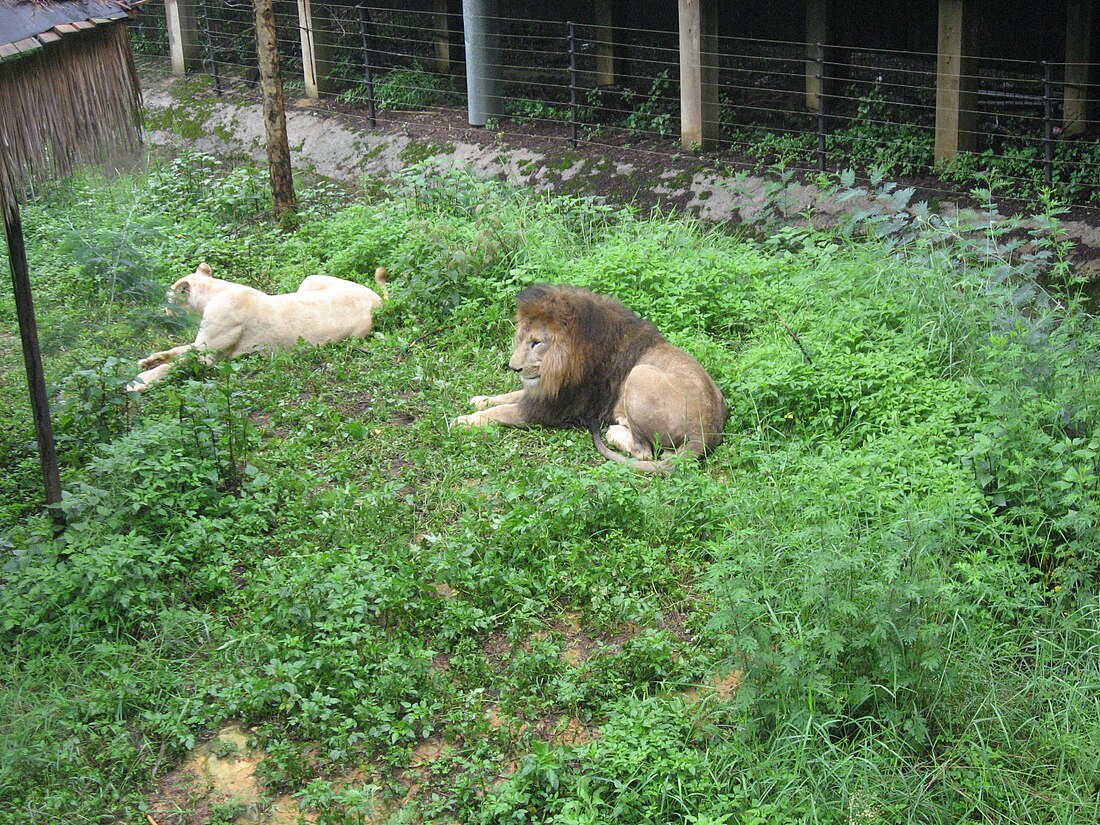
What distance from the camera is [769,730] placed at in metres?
4.20

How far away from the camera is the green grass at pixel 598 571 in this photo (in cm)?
409

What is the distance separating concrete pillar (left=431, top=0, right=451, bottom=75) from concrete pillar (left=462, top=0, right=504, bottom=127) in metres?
1.55

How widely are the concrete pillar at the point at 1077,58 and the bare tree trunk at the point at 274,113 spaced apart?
6852 millimetres

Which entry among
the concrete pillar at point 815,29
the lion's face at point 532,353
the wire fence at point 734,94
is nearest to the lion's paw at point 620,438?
the lion's face at point 532,353

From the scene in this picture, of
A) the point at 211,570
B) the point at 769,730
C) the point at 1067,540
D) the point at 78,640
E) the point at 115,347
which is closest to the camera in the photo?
the point at 769,730

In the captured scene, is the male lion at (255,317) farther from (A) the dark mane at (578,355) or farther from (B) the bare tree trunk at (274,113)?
(B) the bare tree trunk at (274,113)

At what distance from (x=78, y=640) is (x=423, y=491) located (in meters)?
1.88

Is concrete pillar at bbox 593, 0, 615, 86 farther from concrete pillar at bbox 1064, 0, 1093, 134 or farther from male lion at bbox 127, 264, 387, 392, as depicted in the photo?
male lion at bbox 127, 264, 387, 392

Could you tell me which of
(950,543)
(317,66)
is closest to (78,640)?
(950,543)

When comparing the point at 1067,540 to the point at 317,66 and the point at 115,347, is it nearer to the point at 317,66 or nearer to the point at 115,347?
the point at 115,347

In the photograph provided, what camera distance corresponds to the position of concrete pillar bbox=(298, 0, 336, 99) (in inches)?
531

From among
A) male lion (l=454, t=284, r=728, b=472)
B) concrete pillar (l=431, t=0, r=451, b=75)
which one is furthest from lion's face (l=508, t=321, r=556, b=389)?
concrete pillar (l=431, t=0, r=451, b=75)

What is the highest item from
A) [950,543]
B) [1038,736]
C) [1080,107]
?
[1080,107]

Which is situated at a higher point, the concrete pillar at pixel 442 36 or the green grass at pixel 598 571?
the concrete pillar at pixel 442 36
